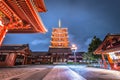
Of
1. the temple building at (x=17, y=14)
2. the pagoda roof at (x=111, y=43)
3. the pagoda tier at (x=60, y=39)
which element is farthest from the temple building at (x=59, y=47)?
the temple building at (x=17, y=14)

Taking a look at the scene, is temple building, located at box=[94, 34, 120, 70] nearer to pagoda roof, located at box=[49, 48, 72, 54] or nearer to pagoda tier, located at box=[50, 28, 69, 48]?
pagoda roof, located at box=[49, 48, 72, 54]

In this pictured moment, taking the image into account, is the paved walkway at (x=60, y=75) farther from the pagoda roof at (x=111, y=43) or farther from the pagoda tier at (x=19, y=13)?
the pagoda tier at (x=19, y=13)

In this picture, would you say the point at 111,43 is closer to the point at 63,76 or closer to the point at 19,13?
the point at 63,76

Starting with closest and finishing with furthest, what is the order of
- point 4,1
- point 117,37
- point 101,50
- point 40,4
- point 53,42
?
point 4,1 → point 40,4 → point 117,37 → point 101,50 → point 53,42

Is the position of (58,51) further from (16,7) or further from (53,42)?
(16,7)

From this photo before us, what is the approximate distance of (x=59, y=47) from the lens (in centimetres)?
5025

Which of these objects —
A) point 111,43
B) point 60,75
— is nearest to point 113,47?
point 111,43

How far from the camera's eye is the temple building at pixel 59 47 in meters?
45.8

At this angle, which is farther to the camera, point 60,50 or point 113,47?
point 60,50

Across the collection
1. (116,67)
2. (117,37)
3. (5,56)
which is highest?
(117,37)

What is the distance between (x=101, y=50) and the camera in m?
16.7

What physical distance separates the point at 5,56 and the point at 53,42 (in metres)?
29.6

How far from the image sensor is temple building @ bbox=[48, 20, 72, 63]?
1801 inches

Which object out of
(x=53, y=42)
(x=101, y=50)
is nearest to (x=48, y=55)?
(x=53, y=42)
